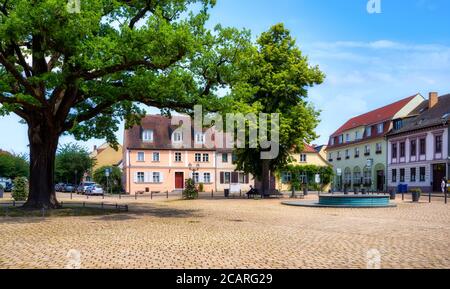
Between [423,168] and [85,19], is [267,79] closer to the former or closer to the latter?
[85,19]

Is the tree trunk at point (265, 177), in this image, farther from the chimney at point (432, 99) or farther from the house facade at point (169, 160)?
the chimney at point (432, 99)

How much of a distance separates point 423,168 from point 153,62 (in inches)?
1735

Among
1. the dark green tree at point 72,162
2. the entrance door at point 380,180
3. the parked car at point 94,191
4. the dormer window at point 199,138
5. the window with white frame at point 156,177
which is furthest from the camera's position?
the dark green tree at point 72,162

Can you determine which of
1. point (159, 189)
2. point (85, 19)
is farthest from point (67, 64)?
point (159, 189)

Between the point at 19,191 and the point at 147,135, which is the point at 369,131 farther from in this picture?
the point at 19,191

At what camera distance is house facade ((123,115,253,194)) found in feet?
196

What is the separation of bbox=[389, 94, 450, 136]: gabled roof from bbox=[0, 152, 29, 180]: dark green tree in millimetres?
58912

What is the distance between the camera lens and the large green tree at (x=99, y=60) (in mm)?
16438

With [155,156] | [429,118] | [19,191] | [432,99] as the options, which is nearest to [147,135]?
[155,156]

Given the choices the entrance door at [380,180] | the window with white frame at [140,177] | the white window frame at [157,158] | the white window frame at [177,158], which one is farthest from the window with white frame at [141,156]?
the entrance door at [380,180]

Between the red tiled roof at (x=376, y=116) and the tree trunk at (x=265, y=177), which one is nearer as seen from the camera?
the tree trunk at (x=265, y=177)

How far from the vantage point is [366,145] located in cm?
6769

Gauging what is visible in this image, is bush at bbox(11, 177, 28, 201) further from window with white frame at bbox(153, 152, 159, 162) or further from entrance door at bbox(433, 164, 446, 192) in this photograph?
entrance door at bbox(433, 164, 446, 192)

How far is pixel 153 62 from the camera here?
58.5 ft
